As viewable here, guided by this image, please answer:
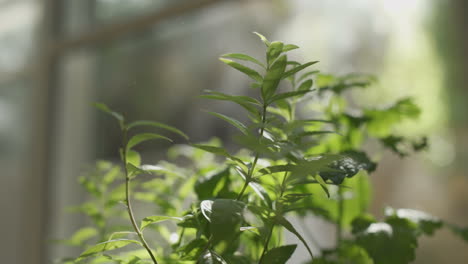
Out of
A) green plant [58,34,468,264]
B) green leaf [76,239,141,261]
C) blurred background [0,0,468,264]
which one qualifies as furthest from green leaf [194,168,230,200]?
blurred background [0,0,468,264]

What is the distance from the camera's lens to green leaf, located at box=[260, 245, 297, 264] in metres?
0.38

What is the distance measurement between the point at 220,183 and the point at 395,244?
19 centimetres

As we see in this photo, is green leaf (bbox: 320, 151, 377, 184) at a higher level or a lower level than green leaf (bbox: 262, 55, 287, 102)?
lower

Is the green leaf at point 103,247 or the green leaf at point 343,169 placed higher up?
the green leaf at point 343,169

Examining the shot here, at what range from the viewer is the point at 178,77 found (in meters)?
1.59

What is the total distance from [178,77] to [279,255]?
125 cm

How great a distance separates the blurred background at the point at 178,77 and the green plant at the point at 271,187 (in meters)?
0.43

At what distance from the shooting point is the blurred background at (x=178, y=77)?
1046 millimetres

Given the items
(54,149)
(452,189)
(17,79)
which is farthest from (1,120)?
(452,189)

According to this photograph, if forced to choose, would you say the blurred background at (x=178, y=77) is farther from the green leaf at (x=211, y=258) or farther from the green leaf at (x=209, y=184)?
the green leaf at (x=211, y=258)

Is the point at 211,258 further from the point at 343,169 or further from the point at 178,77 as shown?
the point at 178,77

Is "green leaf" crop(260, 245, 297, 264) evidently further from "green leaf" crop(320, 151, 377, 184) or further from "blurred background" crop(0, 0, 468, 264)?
"blurred background" crop(0, 0, 468, 264)

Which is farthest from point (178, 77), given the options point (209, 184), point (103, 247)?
point (103, 247)

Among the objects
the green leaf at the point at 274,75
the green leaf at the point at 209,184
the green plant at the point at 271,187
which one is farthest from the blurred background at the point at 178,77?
the green leaf at the point at 274,75
